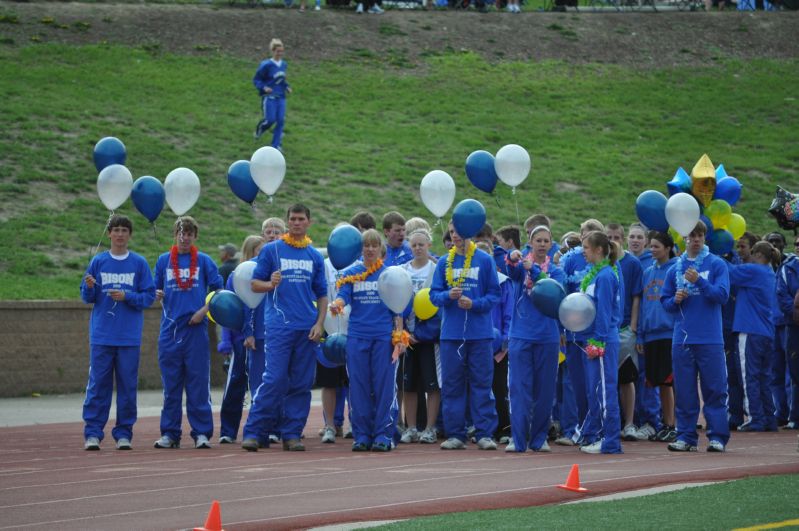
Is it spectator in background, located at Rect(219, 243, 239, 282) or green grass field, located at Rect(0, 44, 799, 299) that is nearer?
spectator in background, located at Rect(219, 243, 239, 282)

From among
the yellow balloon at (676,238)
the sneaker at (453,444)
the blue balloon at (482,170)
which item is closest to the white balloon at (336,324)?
the sneaker at (453,444)

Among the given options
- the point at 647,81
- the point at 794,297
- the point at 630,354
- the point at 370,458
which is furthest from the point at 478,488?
the point at 647,81

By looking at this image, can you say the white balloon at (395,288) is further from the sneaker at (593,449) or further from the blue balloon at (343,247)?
the sneaker at (593,449)

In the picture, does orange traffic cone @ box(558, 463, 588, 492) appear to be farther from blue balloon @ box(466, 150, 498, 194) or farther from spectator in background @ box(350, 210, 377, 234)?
blue balloon @ box(466, 150, 498, 194)

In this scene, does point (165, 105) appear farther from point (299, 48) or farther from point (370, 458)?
point (370, 458)

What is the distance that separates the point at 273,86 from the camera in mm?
26703

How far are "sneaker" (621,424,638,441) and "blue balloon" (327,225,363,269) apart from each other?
10.9ft

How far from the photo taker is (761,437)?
1341cm

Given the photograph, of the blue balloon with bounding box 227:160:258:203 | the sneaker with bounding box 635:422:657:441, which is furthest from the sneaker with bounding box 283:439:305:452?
the sneaker with bounding box 635:422:657:441

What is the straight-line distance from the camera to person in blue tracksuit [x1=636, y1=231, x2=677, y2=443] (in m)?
13.1

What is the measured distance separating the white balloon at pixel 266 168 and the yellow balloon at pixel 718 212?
439 cm

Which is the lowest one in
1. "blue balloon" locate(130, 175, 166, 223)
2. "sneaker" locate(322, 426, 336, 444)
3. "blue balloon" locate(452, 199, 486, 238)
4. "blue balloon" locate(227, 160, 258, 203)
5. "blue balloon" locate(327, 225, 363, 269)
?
"sneaker" locate(322, 426, 336, 444)

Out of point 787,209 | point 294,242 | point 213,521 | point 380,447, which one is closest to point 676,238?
point 787,209

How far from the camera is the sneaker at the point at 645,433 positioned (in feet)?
43.2
